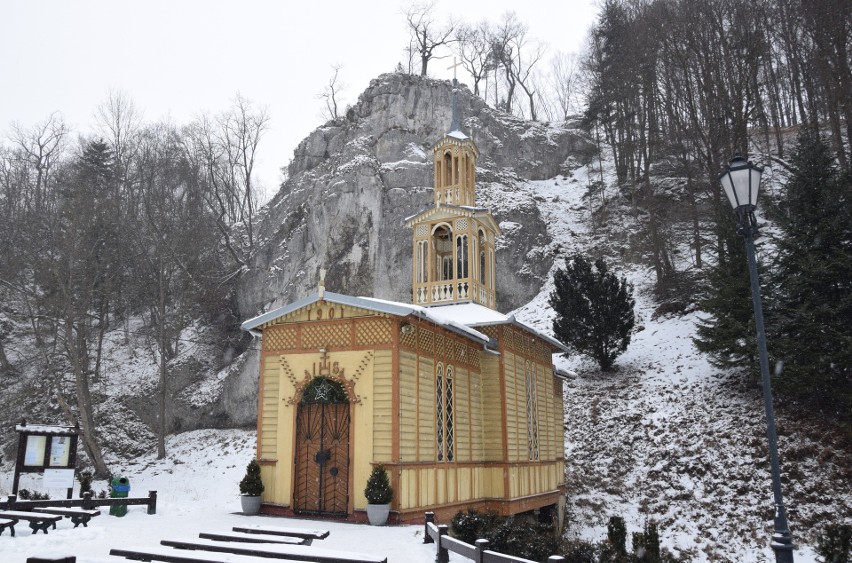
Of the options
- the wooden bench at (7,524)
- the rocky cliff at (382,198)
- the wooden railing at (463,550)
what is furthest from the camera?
the rocky cliff at (382,198)

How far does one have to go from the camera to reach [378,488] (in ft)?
40.3

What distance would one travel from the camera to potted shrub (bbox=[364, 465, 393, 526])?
12125 millimetres

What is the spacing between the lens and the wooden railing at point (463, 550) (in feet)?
20.6

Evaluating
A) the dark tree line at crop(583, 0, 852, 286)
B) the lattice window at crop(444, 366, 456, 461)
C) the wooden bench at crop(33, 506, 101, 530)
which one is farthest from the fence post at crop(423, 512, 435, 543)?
the dark tree line at crop(583, 0, 852, 286)

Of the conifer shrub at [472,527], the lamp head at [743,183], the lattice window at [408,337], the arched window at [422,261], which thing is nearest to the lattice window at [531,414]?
the arched window at [422,261]

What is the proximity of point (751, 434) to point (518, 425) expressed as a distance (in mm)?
7638

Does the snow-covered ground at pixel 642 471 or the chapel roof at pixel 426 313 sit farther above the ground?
the chapel roof at pixel 426 313

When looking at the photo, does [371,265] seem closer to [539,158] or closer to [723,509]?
[539,158]

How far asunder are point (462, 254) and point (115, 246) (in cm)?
2257

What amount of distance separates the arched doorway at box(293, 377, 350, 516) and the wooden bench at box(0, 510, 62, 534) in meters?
4.77

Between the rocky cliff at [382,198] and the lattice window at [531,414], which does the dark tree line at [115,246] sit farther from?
the lattice window at [531,414]

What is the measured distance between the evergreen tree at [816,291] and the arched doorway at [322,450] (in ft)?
43.0

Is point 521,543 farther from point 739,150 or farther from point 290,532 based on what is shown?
point 739,150

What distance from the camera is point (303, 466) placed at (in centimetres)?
1373
